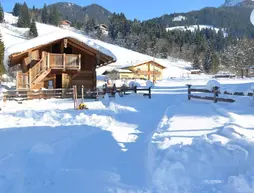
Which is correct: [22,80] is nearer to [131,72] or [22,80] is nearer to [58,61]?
[58,61]

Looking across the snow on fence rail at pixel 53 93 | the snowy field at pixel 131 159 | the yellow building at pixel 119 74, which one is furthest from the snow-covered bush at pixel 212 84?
the yellow building at pixel 119 74

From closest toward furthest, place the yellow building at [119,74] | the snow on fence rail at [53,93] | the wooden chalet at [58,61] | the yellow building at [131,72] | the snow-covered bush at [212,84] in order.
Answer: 1. the snow-covered bush at [212,84]
2. the snow on fence rail at [53,93]
3. the wooden chalet at [58,61]
4. the yellow building at [131,72]
5. the yellow building at [119,74]

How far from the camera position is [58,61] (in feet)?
79.4

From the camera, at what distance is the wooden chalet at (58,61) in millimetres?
23219

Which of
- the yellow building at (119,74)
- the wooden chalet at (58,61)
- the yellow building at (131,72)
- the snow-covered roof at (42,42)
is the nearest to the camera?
the snow-covered roof at (42,42)

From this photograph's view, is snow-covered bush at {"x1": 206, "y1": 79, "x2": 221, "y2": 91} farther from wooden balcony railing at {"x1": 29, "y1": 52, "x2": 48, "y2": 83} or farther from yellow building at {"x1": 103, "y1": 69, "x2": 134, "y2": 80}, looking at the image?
yellow building at {"x1": 103, "y1": 69, "x2": 134, "y2": 80}

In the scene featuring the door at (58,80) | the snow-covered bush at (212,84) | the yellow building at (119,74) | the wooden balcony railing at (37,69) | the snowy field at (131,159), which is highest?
the yellow building at (119,74)

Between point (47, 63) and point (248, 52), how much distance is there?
4573cm

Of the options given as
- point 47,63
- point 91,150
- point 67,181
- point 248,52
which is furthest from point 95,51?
point 248,52

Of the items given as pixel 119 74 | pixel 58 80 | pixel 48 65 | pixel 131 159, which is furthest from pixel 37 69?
pixel 119 74

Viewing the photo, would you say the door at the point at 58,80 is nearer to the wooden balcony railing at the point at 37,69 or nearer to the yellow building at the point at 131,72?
the wooden balcony railing at the point at 37,69

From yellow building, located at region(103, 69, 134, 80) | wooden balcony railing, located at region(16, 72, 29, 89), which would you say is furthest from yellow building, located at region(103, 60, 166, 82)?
wooden balcony railing, located at region(16, 72, 29, 89)

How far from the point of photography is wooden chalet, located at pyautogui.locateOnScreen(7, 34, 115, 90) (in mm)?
23219

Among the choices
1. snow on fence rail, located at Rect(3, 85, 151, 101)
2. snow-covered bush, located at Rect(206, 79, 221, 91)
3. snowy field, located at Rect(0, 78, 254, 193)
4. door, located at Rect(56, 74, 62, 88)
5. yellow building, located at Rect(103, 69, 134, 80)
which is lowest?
snowy field, located at Rect(0, 78, 254, 193)
